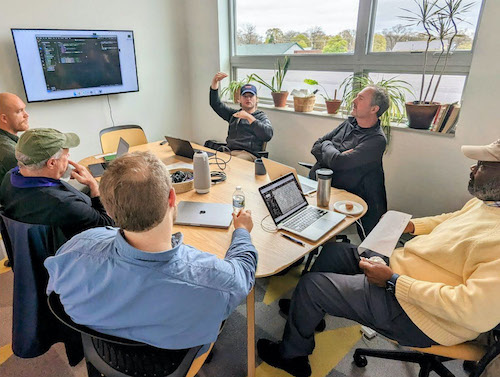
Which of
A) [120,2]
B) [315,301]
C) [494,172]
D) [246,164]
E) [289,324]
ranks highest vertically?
[120,2]

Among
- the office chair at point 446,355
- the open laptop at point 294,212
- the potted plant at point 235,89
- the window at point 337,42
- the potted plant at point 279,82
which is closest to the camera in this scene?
the office chair at point 446,355

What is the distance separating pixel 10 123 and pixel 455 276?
2.84 m

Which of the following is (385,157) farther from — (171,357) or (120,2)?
(120,2)

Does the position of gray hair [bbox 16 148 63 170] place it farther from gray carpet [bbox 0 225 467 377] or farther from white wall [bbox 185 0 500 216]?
white wall [bbox 185 0 500 216]

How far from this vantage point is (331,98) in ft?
10.3

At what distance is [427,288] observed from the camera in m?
1.19

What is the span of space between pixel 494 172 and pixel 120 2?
12.3ft

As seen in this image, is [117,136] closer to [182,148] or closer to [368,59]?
[182,148]

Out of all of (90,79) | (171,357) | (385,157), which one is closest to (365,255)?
(171,357)

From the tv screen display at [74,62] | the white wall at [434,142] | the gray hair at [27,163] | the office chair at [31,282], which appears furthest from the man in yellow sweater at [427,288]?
the tv screen display at [74,62]

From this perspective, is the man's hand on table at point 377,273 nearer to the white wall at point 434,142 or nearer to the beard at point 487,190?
the beard at point 487,190

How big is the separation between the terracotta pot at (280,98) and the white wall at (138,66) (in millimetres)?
1516

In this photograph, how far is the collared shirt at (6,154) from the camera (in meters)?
2.06

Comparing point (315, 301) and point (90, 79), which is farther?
point (90, 79)
